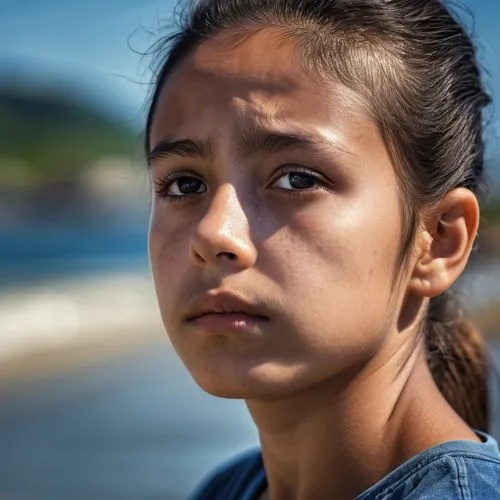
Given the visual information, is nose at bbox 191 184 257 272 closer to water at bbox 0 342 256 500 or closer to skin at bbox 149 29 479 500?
skin at bbox 149 29 479 500

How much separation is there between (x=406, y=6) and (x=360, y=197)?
0.43 metres

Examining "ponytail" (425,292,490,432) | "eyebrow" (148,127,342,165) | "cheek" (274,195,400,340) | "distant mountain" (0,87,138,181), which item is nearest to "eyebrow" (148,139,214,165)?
"eyebrow" (148,127,342,165)

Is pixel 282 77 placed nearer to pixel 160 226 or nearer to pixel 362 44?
pixel 362 44

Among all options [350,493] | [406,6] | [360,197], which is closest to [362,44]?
[406,6]

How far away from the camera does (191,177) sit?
1.95 m

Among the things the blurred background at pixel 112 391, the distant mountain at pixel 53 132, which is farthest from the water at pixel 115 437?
the distant mountain at pixel 53 132

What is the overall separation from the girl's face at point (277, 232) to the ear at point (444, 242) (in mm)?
69

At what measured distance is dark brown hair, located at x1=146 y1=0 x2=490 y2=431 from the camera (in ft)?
6.21

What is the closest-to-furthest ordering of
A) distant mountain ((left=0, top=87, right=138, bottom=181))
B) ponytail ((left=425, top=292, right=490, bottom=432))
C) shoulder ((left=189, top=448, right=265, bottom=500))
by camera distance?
ponytail ((left=425, top=292, right=490, bottom=432)) < shoulder ((left=189, top=448, right=265, bottom=500)) < distant mountain ((left=0, top=87, right=138, bottom=181))

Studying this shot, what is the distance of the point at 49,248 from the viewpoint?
1917 inches

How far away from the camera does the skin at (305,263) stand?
1.76 m

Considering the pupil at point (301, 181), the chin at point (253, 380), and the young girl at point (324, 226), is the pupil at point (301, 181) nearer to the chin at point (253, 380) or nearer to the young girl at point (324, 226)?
the young girl at point (324, 226)

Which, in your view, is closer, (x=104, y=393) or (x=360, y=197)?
(x=360, y=197)

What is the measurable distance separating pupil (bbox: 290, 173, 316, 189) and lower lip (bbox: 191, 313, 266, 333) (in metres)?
0.25
